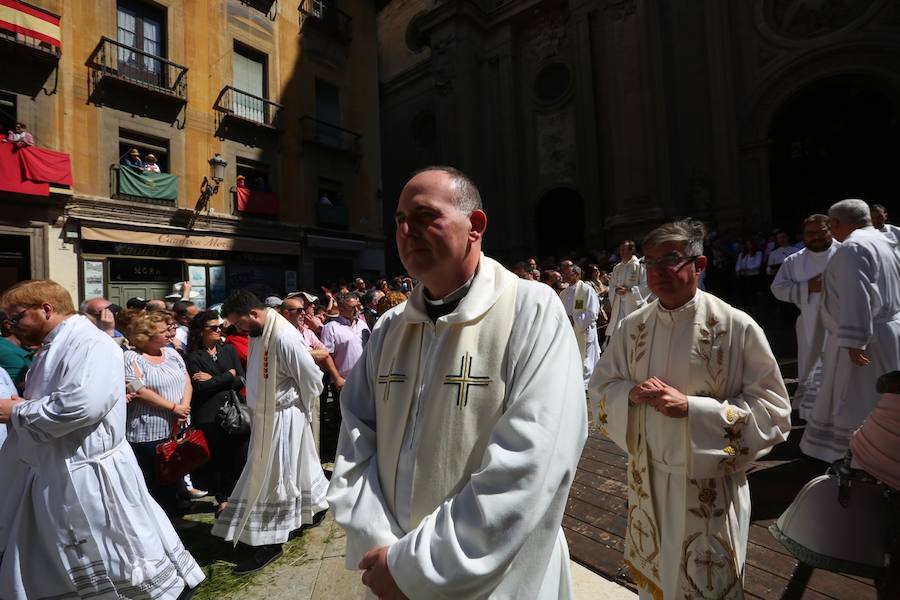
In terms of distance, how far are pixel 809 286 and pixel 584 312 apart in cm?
317

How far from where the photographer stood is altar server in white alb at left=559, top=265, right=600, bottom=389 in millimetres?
7539

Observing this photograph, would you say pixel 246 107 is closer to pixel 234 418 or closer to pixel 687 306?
pixel 234 418

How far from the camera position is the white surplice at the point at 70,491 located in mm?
2527

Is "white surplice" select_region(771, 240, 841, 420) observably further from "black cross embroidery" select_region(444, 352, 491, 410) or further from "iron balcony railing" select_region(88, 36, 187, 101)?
"iron balcony railing" select_region(88, 36, 187, 101)

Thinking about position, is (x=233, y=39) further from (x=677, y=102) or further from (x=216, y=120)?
(x=677, y=102)

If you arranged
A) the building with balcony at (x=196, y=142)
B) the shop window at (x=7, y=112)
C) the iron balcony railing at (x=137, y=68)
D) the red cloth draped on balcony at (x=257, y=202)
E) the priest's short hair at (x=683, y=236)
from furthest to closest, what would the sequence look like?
the red cloth draped on balcony at (x=257, y=202)
the iron balcony railing at (x=137, y=68)
the building with balcony at (x=196, y=142)
the shop window at (x=7, y=112)
the priest's short hair at (x=683, y=236)

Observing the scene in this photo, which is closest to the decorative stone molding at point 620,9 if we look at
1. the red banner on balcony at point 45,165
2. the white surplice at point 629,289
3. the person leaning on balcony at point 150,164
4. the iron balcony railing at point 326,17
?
the iron balcony railing at point 326,17

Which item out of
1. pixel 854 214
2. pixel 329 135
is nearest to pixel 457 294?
pixel 854 214

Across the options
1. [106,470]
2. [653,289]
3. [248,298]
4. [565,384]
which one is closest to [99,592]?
[106,470]

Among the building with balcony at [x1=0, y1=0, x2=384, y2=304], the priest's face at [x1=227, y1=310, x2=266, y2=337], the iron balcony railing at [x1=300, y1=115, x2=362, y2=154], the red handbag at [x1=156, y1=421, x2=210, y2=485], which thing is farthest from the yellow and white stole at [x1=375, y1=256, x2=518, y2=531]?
the iron balcony railing at [x1=300, y1=115, x2=362, y2=154]

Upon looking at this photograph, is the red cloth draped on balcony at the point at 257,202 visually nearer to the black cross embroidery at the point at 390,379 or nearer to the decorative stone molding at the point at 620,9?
the decorative stone molding at the point at 620,9

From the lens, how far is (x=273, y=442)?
147 inches

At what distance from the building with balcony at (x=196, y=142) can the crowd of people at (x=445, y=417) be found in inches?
357

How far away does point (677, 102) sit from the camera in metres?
15.9
